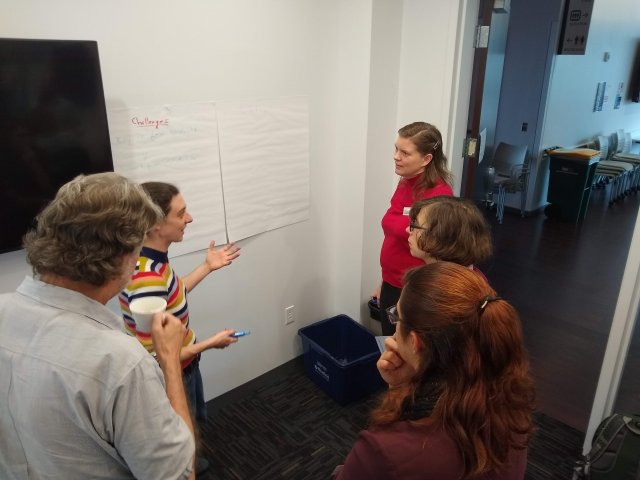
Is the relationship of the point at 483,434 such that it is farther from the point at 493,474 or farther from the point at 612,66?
the point at 612,66

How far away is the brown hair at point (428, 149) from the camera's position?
2.09 meters

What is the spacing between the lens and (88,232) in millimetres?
936

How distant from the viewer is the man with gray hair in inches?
35.4

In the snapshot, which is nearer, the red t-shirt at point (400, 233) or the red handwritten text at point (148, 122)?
the red handwritten text at point (148, 122)

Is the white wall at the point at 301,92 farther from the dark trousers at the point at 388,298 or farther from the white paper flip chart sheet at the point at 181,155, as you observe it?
the dark trousers at the point at 388,298

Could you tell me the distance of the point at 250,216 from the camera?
98.7 inches

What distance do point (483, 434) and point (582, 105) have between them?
6688 millimetres

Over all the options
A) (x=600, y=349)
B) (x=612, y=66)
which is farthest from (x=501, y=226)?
(x=612, y=66)

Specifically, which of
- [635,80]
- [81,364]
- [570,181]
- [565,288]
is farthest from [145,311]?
[635,80]

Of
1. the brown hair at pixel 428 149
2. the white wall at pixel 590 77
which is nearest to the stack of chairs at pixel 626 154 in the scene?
the white wall at pixel 590 77

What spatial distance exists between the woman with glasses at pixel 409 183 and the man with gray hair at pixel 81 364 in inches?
54.2

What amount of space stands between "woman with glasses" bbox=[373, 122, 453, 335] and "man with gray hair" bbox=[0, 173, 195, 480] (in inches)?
54.2

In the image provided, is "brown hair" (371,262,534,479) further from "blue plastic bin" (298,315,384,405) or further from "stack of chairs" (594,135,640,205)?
"stack of chairs" (594,135,640,205)

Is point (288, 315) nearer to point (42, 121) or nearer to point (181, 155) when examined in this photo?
point (181, 155)
